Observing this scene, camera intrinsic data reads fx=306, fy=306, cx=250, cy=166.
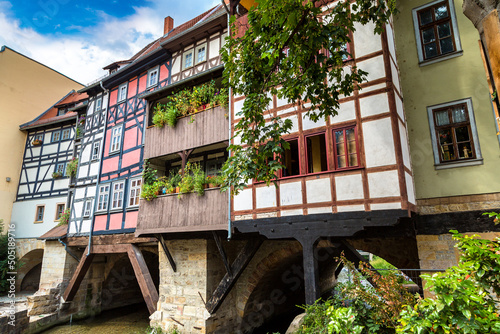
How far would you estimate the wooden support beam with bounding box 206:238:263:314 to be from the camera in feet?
26.0

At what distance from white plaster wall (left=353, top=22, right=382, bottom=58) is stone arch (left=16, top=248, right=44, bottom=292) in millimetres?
18426

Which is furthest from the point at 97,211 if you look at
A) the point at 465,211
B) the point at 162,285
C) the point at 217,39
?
the point at 465,211

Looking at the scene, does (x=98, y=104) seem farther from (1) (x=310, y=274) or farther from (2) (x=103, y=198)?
(1) (x=310, y=274)

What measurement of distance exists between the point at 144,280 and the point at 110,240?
266cm

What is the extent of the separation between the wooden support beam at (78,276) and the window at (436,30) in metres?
13.1

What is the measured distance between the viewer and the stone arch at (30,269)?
657 inches

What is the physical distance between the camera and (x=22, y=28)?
968cm

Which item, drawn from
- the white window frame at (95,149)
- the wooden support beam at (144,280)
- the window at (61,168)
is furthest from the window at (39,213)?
the wooden support beam at (144,280)

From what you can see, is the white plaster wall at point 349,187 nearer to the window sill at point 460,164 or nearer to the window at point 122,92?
the window sill at point 460,164

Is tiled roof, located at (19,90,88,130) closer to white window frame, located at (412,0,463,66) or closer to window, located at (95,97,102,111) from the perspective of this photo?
window, located at (95,97,102,111)

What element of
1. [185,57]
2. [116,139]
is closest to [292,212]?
[185,57]

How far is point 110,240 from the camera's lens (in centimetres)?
1156

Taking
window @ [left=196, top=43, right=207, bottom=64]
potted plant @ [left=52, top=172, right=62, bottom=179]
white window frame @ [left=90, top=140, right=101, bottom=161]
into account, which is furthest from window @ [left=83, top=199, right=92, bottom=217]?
window @ [left=196, top=43, right=207, bottom=64]

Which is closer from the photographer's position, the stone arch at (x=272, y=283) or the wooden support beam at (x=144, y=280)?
the stone arch at (x=272, y=283)
